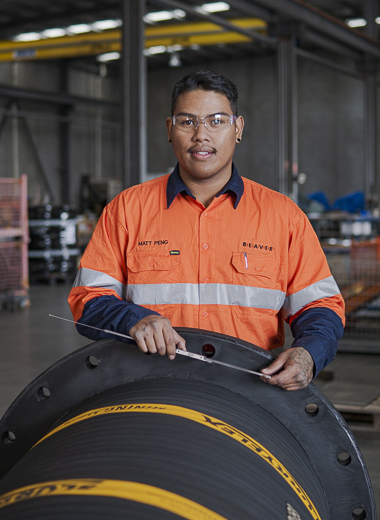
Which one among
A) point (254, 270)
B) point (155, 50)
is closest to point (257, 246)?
point (254, 270)

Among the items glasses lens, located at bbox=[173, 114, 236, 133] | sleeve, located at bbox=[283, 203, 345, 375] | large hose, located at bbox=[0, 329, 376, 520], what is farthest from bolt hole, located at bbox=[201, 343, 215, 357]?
glasses lens, located at bbox=[173, 114, 236, 133]

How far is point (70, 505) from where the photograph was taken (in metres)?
0.93

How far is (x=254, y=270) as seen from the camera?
2.09m

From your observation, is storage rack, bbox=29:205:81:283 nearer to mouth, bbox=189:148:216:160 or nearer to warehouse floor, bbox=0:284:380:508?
warehouse floor, bbox=0:284:380:508

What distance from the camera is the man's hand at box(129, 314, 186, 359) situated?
1.58 metres

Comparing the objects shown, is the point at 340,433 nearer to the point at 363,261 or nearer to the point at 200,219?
the point at 200,219

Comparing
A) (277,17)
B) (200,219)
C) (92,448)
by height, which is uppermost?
(277,17)

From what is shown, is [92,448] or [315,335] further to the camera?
[315,335]

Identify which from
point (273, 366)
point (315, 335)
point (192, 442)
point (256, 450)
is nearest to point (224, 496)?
point (192, 442)

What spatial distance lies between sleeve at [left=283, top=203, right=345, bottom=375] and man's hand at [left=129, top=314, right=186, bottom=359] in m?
0.47

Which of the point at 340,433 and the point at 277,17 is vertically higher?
the point at 277,17

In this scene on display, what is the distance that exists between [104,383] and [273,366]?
0.41 metres

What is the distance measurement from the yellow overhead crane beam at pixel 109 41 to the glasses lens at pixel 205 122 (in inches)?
481

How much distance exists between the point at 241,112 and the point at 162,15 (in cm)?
630
